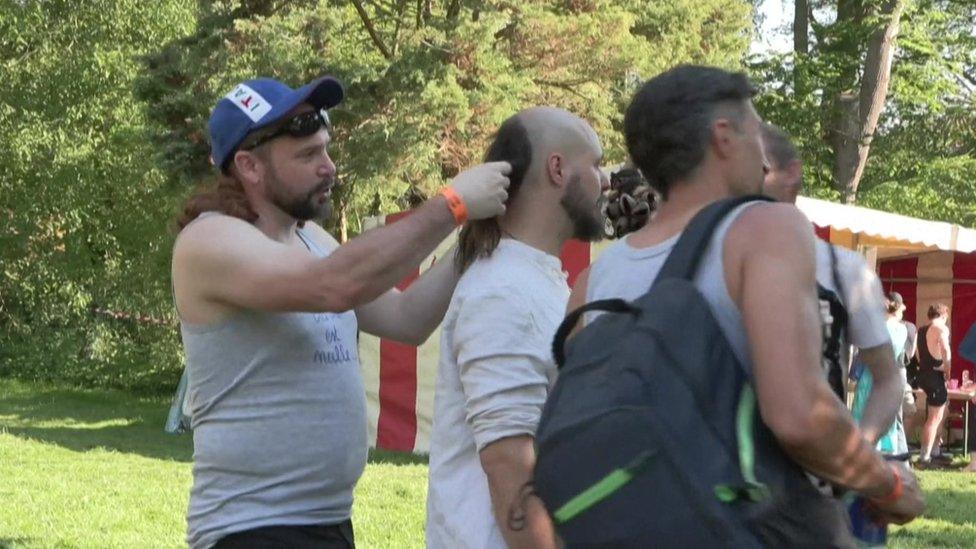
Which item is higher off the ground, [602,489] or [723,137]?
[723,137]

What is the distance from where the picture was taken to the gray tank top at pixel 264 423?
304 cm

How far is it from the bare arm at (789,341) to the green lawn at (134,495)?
265 inches

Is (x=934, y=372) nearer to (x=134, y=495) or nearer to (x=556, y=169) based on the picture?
(x=134, y=495)

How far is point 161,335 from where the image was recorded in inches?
1033

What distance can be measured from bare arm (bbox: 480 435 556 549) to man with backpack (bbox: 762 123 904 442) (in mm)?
912

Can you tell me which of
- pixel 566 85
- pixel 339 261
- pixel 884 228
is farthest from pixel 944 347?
pixel 339 261

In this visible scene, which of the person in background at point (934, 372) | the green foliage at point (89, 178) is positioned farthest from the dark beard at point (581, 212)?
the green foliage at point (89, 178)

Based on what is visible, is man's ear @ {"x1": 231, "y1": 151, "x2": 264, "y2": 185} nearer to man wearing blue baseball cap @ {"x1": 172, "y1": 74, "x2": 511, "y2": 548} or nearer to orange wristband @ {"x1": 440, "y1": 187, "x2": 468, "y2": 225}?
man wearing blue baseball cap @ {"x1": 172, "y1": 74, "x2": 511, "y2": 548}

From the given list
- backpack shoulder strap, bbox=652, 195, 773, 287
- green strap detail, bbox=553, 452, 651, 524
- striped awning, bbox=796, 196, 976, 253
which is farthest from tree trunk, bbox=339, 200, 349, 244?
green strap detail, bbox=553, 452, 651, 524

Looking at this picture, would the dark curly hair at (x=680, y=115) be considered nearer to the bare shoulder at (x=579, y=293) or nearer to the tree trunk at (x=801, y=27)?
the bare shoulder at (x=579, y=293)

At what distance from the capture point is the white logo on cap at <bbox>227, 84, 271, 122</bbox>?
122 inches

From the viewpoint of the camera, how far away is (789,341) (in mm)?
1940

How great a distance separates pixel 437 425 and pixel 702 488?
123cm

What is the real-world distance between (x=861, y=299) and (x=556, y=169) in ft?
3.05
